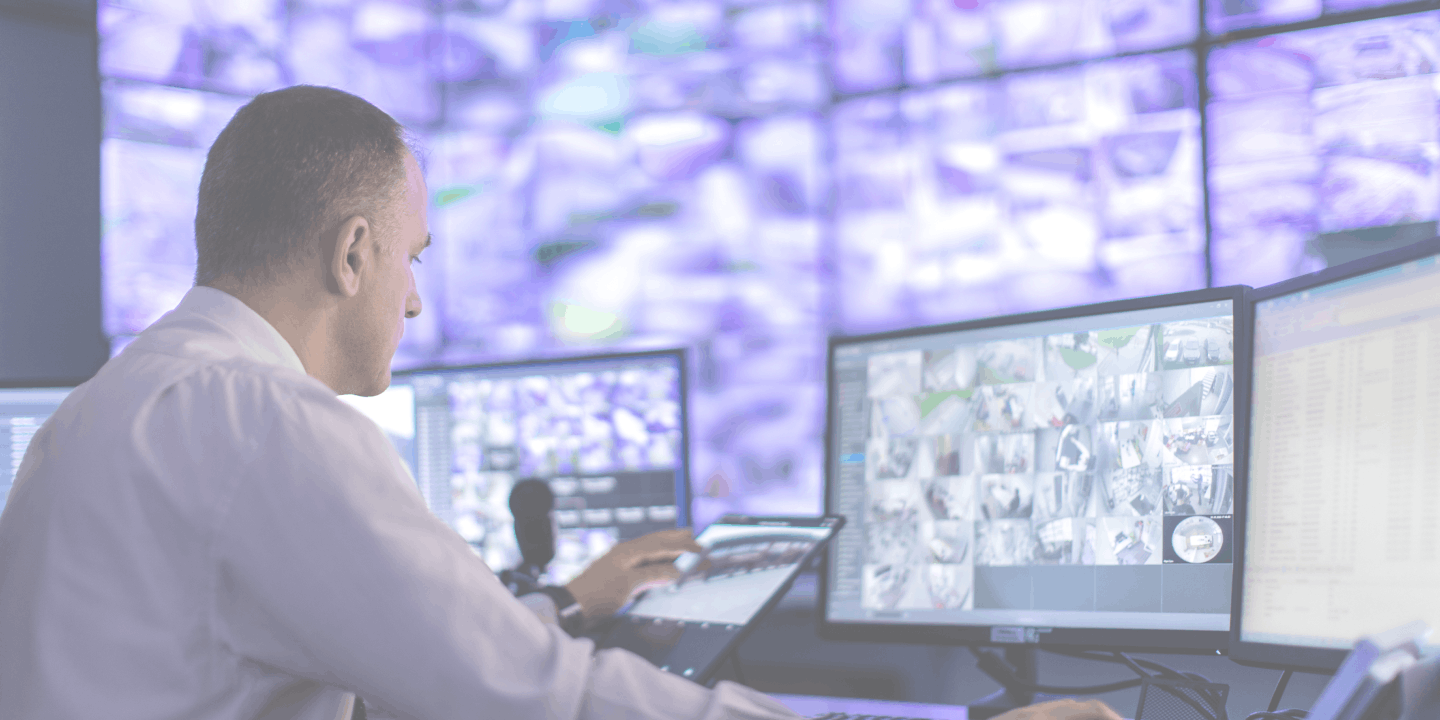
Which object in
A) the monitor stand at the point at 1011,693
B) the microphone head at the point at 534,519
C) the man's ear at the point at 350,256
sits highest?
the man's ear at the point at 350,256

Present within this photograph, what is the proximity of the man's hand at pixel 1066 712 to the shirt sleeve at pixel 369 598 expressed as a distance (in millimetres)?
239

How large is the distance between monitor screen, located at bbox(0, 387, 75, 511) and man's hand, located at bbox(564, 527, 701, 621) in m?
0.88

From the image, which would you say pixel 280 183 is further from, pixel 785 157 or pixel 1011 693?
pixel 785 157

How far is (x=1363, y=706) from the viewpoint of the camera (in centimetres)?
53

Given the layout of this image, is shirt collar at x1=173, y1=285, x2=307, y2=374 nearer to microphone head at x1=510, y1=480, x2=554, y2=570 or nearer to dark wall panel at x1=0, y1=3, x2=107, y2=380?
microphone head at x1=510, y1=480, x2=554, y2=570

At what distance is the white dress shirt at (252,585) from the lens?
25.9 inches

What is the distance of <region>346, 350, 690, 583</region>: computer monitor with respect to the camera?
1.81 metres

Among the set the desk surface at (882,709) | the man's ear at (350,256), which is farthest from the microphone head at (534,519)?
the man's ear at (350,256)

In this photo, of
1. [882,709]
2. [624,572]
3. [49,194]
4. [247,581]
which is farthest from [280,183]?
[49,194]

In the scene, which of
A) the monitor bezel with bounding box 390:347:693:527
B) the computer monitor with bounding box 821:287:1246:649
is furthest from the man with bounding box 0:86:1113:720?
the monitor bezel with bounding box 390:347:693:527

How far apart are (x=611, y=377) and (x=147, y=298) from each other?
5.03 ft

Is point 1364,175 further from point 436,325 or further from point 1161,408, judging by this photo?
point 436,325

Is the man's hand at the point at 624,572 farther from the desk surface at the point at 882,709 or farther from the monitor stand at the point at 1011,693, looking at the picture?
the monitor stand at the point at 1011,693

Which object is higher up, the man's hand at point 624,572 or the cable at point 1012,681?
the man's hand at point 624,572
